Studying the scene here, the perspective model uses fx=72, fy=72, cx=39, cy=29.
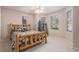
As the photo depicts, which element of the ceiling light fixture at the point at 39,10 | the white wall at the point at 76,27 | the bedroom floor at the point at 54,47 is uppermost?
the ceiling light fixture at the point at 39,10

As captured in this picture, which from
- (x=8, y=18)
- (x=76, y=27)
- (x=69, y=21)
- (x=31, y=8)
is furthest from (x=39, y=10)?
(x=76, y=27)

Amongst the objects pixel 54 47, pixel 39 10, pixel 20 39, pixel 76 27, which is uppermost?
pixel 39 10

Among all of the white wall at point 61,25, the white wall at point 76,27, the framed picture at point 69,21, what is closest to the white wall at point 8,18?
the white wall at point 61,25

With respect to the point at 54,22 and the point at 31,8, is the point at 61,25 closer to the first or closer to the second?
the point at 54,22

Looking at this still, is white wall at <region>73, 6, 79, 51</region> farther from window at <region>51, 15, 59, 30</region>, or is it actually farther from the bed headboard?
the bed headboard

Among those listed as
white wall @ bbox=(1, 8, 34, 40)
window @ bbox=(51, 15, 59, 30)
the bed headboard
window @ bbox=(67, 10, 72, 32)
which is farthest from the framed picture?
white wall @ bbox=(1, 8, 34, 40)

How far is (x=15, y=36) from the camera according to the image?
76.1 inches

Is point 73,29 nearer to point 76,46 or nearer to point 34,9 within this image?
point 76,46

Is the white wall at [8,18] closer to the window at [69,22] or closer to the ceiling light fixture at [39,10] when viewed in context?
the ceiling light fixture at [39,10]

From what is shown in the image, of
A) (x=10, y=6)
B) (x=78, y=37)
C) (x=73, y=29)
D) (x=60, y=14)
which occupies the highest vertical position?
(x=10, y=6)

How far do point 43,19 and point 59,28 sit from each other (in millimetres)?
538
